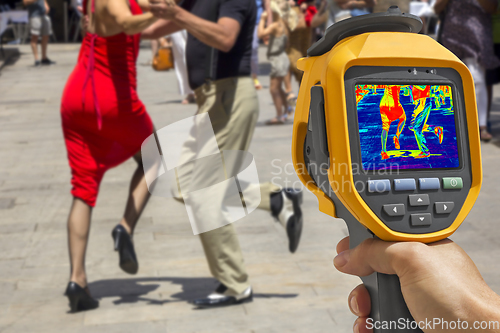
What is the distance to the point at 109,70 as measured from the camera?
3.52 m

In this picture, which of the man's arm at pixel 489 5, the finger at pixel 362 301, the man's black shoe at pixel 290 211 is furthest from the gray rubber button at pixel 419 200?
the man's arm at pixel 489 5

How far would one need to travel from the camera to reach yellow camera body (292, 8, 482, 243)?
1.09 metres

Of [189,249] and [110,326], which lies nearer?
[110,326]

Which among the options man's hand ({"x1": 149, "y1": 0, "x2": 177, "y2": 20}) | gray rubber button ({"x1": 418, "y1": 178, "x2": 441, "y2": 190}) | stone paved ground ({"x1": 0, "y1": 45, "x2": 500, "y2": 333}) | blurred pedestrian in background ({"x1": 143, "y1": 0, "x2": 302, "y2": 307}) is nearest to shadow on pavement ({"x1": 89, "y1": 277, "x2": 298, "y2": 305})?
stone paved ground ({"x1": 0, "y1": 45, "x2": 500, "y2": 333})

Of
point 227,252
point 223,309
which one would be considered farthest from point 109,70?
point 223,309

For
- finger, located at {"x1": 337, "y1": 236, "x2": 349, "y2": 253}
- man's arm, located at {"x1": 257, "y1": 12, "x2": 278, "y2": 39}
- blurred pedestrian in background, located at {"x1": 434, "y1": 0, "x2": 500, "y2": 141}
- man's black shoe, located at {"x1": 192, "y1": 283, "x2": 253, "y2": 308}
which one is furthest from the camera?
man's arm, located at {"x1": 257, "y1": 12, "x2": 278, "y2": 39}

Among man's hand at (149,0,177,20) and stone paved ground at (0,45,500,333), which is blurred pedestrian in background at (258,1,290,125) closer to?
stone paved ground at (0,45,500,333)

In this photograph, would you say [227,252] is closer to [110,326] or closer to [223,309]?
[223,309]

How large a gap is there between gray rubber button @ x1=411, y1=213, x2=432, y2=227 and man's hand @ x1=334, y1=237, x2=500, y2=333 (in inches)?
1.6

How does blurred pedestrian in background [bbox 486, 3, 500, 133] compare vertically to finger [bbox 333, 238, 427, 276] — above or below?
below

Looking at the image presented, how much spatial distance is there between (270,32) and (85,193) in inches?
232

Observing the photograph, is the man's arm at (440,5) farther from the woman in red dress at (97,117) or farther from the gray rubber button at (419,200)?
the gray rubber button at (419,200)

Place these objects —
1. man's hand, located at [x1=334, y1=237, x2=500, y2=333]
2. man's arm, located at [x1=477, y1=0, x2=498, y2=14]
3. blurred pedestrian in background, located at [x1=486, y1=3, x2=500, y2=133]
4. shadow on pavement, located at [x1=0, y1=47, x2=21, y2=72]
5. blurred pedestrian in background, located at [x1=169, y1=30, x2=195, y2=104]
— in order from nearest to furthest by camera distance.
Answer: man's hand, located at [x1=334, y1=237, x2=500, y2=333] → man's arm, located at [x1=477, y1=0, x2=498, y2=14] → blurred pedestrian in background, located at [x1=486, y1=3, x2=500, y2=133] → blurred pedestrian in background, located at [x1=169, y1=30, x2=195, y2=104] → shadow on pavement, located at [x1=0, y1=47, x2=21, y2=72]

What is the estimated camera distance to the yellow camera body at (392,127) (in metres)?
1.09
